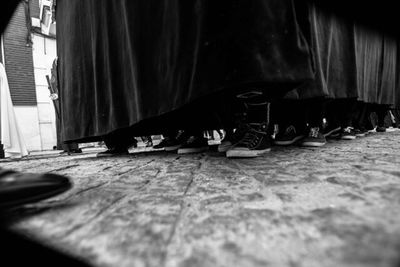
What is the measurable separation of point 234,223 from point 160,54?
3.78ft

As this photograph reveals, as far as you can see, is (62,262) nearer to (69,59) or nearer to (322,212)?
(322,212)

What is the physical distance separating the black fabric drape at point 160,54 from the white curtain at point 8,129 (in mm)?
1807

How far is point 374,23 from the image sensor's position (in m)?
3.20

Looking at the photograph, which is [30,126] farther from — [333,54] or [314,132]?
[333,54]

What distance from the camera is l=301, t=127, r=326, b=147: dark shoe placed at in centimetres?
182

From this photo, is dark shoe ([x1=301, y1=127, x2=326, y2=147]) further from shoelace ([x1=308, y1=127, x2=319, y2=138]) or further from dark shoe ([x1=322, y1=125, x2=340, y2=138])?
dark shoe ([x1=322, y1=125, x2=340, y2=138])

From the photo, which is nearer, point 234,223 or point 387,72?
point 234,223

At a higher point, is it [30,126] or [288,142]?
[30,126]

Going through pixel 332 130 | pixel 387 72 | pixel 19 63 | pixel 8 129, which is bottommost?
pixel 332 130

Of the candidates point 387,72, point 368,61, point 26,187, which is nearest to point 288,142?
point 26,187

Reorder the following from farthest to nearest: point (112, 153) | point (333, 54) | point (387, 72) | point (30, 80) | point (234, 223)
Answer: point (30, 80) → point (387, 72) → point (112, 153) → point (333, 54) → point (234, 223)

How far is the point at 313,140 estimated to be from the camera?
1870mm

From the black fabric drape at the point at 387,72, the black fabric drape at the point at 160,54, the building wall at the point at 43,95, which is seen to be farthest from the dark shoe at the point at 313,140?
the building wall at the point at 43,95

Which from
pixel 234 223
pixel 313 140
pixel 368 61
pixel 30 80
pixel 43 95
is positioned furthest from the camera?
pixel 43 95
